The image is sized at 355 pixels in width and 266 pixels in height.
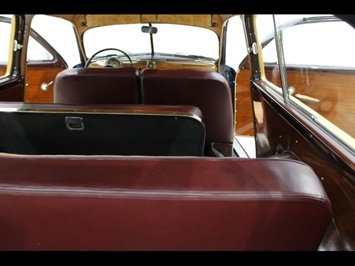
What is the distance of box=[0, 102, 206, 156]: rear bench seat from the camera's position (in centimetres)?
137

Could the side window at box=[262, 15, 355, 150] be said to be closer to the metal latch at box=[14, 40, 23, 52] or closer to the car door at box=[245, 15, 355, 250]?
the car door at box=[245, 15, 355, 250]

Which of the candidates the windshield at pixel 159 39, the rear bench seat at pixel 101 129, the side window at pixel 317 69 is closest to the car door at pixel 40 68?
the windshield at pixel 159 39

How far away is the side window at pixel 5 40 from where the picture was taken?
2503mm

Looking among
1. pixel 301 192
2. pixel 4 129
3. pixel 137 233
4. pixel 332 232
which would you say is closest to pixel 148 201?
pixel 137 233

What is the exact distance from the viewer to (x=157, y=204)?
70cm

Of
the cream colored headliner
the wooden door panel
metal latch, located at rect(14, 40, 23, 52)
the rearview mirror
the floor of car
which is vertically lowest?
the floor of car

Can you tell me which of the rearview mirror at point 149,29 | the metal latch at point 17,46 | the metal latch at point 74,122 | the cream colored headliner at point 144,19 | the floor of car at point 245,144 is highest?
the cream colored headliner at point 144,19

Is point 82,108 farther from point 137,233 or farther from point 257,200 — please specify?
point 257,200

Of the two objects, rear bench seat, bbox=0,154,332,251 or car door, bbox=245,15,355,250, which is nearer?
rear bench seat, bbox=0,154,332,251

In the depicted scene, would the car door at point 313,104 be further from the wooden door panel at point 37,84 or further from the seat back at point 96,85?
the wooden door panel at point 37,84

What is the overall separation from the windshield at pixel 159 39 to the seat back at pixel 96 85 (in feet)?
6.68

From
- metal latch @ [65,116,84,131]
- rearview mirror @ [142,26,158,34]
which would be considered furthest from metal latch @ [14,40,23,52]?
rearview mirror @ [142,26,158,34]

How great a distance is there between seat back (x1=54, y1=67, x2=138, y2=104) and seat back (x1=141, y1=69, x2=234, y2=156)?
0.10 meters

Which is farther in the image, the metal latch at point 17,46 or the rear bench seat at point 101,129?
the metal latch at point 17,46
